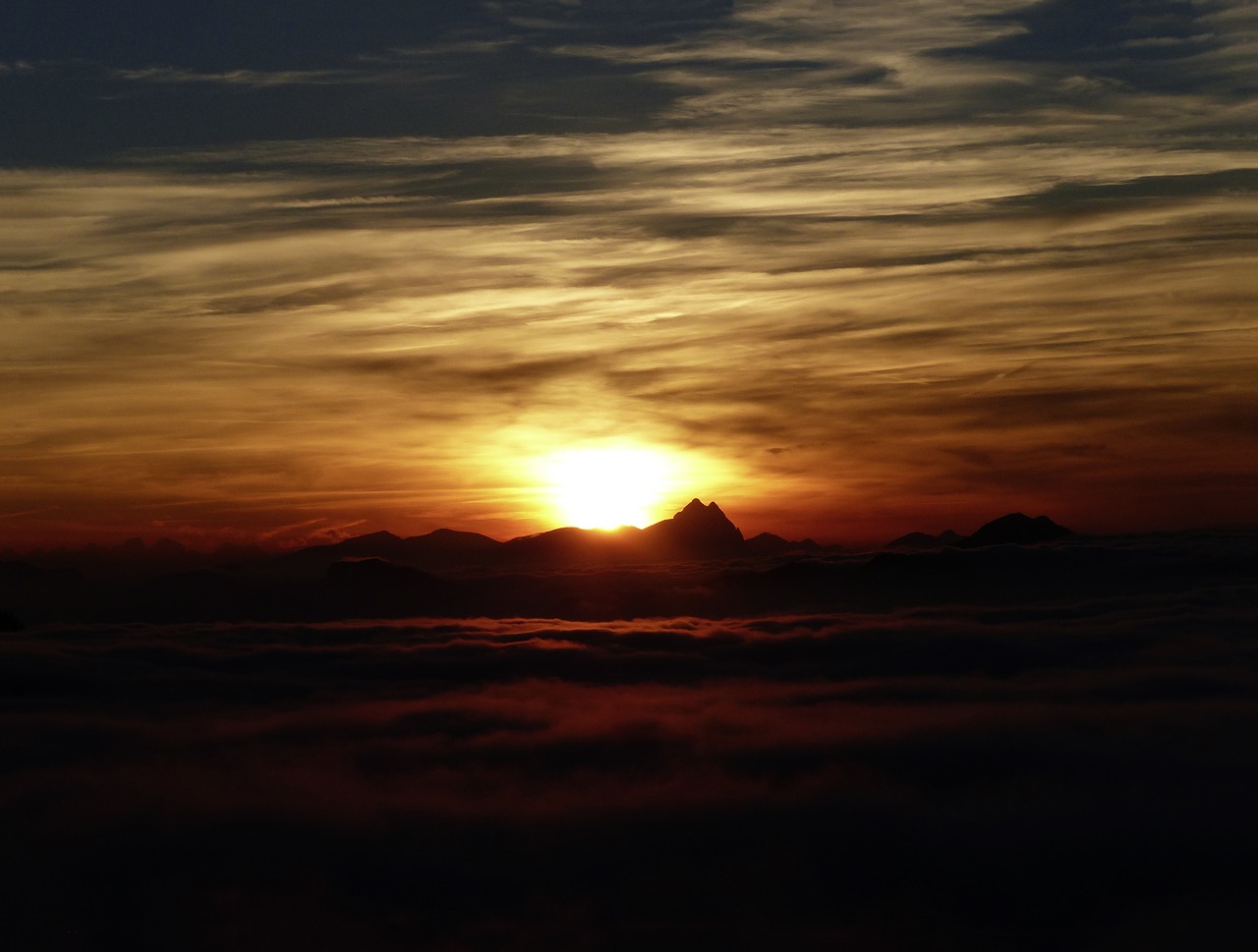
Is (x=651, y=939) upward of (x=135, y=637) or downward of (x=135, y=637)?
downward

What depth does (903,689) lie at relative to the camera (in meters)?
A: 116

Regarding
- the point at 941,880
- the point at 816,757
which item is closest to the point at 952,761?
the point at 816,757

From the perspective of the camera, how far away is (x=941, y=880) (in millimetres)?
64875

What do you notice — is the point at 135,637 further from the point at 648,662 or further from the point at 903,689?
the point at 903,689

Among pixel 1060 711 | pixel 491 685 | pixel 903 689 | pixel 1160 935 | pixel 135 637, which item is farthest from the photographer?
pixel 135 637

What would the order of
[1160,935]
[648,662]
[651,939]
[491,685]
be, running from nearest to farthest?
1. [1160,935]
2. [651,939]
3. [491,685]
4. [648,662]

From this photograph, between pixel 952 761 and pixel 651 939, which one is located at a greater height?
pixel 952 761

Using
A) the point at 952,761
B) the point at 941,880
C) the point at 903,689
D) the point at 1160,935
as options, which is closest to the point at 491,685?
the point at 903,689

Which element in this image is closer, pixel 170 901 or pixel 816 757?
pixel 170 901

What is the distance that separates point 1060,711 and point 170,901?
70.7 metres

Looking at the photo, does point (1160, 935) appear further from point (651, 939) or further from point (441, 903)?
point (441, 903)

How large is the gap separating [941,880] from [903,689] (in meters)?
51.7

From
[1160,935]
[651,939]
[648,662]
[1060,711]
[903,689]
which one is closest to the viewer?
[1160,935]

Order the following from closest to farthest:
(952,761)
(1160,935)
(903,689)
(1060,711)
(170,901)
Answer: (1160,935)
(170,901)
(952,761)
(1060,711)
(903,689)
